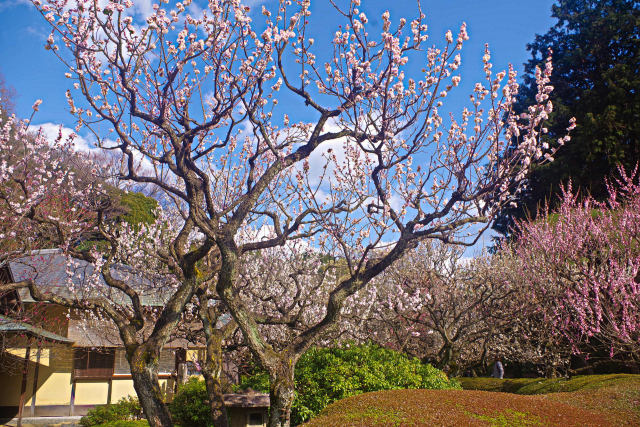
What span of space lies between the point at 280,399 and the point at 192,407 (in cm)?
542

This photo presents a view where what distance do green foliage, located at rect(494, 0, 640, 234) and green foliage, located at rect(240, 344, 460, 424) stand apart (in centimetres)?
1350

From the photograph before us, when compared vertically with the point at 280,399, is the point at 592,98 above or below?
above

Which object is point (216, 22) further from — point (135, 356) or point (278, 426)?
point (278, 426)

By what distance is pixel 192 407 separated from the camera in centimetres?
1180

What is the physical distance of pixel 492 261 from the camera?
22.0 metres

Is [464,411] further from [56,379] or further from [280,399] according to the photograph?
[56,379]

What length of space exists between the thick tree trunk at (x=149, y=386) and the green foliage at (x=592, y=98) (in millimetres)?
18699

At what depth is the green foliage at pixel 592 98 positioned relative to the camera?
79.9ft


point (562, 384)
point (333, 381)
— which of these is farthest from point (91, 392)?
point (562, 384)

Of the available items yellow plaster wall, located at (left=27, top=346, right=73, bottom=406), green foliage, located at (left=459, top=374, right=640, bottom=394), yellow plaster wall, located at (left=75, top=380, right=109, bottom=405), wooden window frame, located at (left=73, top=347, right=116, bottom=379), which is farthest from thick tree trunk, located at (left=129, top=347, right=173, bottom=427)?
yellow plaster wall, located at (left=75, top=380, right=109, bottom=405)

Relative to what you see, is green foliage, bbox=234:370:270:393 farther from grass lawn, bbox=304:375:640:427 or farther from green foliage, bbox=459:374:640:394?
green foliage, bbox=459:374:640:394

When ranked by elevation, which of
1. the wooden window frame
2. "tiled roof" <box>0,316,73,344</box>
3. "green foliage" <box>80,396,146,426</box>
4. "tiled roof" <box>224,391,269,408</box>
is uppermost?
"tiled roof" <box>0,316,73,344</box>

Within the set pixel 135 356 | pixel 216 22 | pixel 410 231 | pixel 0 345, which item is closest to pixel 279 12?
pixel 216 22

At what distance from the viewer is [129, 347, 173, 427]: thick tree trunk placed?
7.72m
